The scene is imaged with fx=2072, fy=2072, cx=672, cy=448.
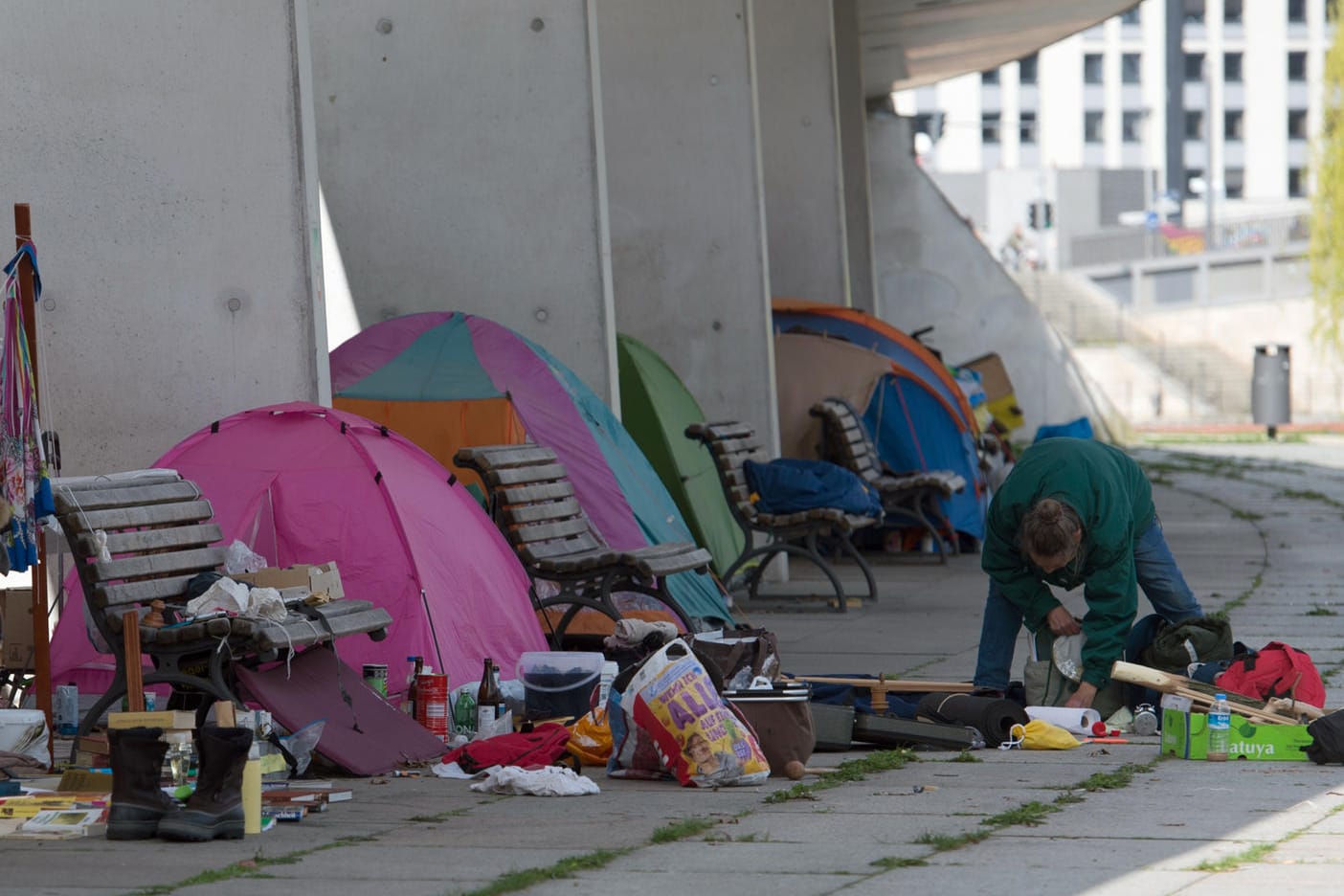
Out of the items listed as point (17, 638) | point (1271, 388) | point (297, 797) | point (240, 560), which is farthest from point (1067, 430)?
point (1271, 388)

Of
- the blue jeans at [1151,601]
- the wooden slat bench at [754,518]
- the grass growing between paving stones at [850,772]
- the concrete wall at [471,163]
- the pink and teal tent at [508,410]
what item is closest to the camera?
the grass growing between paving stones at [850,772]

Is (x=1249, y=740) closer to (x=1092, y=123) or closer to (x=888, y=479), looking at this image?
(x=888, y=479)

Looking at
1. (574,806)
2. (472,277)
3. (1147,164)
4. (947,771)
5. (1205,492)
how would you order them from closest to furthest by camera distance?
(574,806), (947,771), (472,277), (1205,492), (1147,164)

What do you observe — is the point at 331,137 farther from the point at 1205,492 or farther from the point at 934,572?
the point at 1205,492

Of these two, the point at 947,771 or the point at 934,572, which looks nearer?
the point at 947,771

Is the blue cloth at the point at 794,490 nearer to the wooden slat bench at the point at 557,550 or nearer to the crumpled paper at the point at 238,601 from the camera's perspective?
the wooden slat bench at the point at 557,550

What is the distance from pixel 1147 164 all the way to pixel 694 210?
74.7 metres

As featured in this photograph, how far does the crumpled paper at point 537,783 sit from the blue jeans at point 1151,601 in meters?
2.06

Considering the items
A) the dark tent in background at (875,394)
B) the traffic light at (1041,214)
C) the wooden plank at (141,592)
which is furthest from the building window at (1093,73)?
the wooden plank at (141,592)

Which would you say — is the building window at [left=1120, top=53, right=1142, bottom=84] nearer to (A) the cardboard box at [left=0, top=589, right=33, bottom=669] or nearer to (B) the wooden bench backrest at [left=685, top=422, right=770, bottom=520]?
(B) the wooden bench backrest at [left=685, top=422, right=770, bottom=520]

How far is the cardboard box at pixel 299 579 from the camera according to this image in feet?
24.1

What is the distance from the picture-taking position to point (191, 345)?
8844 mm

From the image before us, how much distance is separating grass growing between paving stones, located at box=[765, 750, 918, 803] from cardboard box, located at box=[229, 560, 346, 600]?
195cm

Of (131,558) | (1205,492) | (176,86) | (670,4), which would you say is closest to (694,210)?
(670,4)
